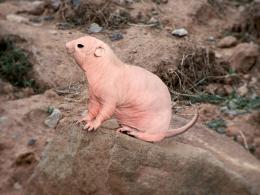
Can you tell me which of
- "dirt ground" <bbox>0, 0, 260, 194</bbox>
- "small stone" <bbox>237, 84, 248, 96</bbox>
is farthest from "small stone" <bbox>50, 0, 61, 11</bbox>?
"small stone" <bbox>237, 84, 248, 96</bbox>

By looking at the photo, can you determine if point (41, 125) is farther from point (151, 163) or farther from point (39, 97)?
point (151, 163)

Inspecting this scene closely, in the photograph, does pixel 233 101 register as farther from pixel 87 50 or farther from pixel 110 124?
pixel 87 50

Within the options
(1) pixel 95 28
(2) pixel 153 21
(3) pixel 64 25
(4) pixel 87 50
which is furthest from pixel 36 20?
(4) pixel 87 50

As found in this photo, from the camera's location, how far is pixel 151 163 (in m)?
4.45

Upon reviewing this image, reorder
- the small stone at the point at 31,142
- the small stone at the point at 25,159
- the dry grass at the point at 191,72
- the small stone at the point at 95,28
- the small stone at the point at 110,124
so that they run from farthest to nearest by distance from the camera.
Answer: the small stone at the point at 95,28 → the dry grass at the point at 191,72 → the small stone at the point at 31,142 → the small stone at the point at 25,159 → the small stone at the point at 110,124

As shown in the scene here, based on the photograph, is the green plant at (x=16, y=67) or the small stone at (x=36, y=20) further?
the small stone at (x=36, y=20)

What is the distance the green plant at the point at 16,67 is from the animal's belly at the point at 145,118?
2.10 m

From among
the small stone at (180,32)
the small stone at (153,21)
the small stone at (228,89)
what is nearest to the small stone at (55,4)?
the small stone at (153,21)

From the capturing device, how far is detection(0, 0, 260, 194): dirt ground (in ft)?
18.7

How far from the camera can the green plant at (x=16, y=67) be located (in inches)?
252

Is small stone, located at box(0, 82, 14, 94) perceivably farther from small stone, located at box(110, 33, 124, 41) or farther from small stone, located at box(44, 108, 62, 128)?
small stone, located at box(110, 33, 124, 41)

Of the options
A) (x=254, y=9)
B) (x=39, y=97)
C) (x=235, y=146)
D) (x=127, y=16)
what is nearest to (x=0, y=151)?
(x=39, y=97)

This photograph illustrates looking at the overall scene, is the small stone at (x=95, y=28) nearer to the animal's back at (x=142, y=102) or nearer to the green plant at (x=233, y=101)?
the green plant at (x=233, y=101)

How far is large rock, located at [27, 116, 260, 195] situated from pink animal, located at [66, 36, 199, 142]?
10 centimetres
